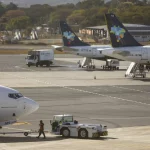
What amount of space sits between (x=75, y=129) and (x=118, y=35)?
61347 millimetres

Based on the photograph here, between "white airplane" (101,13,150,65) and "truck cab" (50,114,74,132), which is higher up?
"white airplane" (101,13,150,65)

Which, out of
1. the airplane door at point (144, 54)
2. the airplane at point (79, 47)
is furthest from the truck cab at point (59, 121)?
the airplane at point (79, 47)

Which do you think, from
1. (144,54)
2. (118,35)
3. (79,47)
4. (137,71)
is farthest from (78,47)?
(137,71)

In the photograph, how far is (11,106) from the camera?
173 feet

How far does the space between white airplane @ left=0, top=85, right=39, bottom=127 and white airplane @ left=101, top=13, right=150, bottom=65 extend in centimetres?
5788

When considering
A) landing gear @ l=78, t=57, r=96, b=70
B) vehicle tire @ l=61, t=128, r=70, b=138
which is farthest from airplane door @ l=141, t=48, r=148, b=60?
vehicle tire @ l=61, t=128, r=70, b=138

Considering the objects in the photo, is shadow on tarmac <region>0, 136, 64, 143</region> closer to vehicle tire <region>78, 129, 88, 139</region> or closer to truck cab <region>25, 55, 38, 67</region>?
vehicle tire <region>78, 129, 88, 139</region>

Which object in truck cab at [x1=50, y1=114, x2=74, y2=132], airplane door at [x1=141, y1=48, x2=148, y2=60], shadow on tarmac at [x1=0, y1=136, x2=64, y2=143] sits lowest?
shadow on tarmac at [x1=0, y1=136, x2=64, y2=143]

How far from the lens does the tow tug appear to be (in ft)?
172

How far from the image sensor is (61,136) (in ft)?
177

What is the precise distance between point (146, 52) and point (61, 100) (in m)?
35.2

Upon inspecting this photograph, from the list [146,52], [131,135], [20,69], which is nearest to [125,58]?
[146,52]

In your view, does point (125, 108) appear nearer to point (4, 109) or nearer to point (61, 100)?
point (61, 100)

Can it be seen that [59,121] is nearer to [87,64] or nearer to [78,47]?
[87,64]
